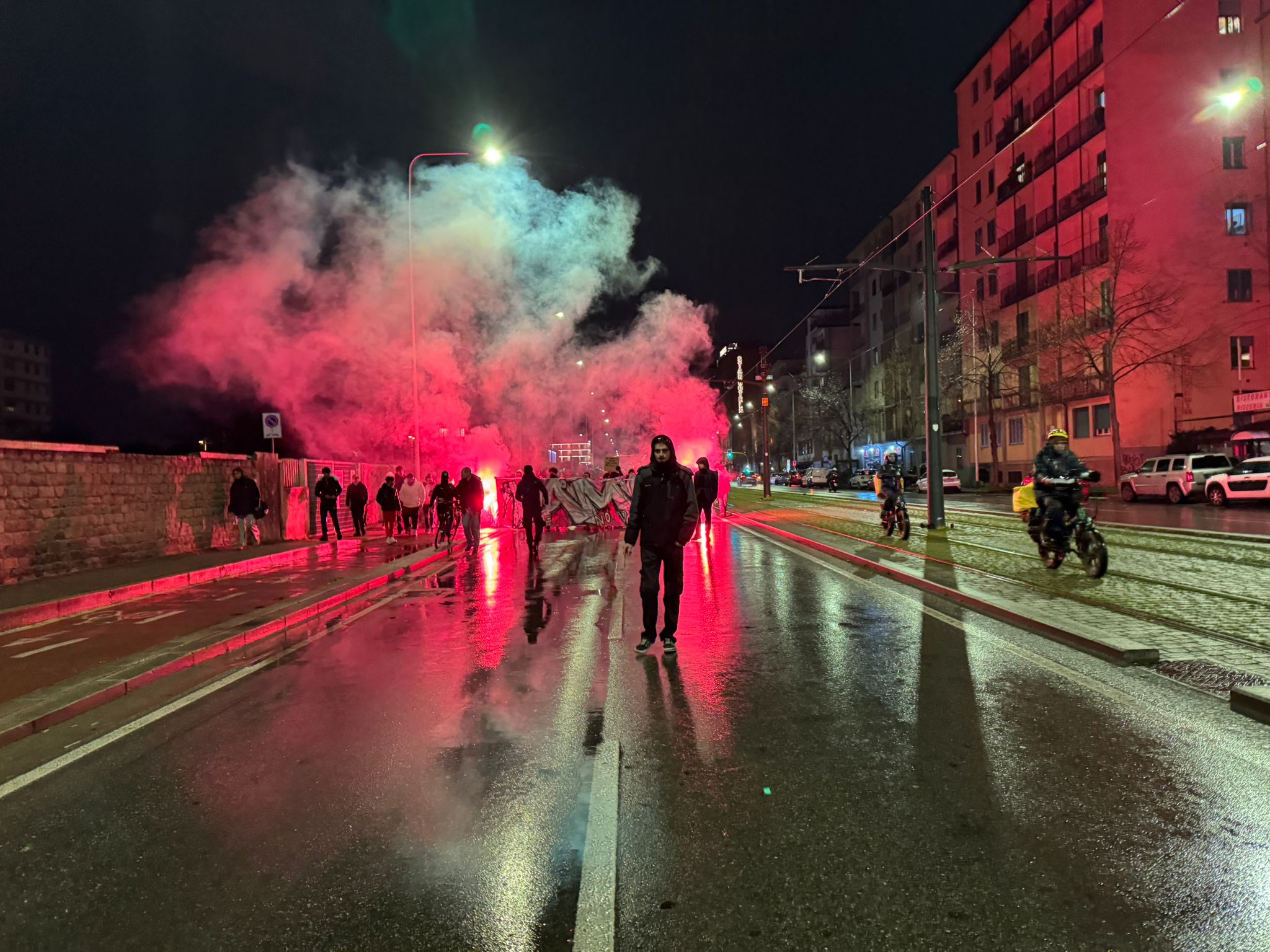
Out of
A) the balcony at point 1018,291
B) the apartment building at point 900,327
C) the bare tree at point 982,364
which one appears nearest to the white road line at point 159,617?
the bare tree at point 982,364

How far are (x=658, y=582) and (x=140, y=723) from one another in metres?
3.92

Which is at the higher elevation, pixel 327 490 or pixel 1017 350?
pixel 1017 350

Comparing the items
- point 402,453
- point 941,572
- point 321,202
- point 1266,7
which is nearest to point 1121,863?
point 941,572

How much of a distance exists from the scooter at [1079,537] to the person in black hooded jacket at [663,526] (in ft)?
17.7

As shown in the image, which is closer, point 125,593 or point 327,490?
point 125,593

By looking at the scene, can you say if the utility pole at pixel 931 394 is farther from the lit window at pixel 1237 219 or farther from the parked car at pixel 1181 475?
the lit window at pixel 1237 219

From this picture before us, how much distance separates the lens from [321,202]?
26.5m

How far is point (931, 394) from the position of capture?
55.5 feet

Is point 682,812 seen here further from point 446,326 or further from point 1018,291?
point 1018,291

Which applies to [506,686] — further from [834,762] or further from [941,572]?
[941,572]

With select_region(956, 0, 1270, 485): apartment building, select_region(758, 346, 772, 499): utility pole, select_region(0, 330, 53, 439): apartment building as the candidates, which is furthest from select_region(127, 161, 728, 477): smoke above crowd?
select_region(0, 330, 53, 439): apartment building

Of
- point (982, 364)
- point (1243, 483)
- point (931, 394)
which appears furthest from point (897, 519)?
point (982, 364)

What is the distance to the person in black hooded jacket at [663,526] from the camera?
22.1ft

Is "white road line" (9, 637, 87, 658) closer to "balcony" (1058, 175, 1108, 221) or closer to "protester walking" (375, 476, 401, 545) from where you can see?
"protester walking" (375, 476, 401, 545)
